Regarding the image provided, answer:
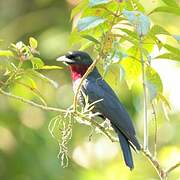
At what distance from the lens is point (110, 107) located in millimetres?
3596

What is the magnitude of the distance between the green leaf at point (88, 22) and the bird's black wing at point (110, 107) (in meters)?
0.98

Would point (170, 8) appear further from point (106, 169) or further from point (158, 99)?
point (106, 169)

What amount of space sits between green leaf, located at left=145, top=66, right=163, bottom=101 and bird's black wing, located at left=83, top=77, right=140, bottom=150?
0.67 m

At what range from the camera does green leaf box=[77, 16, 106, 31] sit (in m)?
2.28

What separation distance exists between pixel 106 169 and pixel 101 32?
122 inches

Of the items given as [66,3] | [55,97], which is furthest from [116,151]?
[66,3]

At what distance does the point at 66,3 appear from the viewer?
6953mm

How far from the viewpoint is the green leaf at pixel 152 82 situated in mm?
2533

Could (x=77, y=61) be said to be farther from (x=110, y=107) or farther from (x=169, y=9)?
(x=169, y=9)

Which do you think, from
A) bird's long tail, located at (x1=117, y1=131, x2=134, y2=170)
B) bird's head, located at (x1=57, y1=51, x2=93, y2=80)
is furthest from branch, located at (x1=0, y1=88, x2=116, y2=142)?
bird's head, located at (x1=57, y1=51, x2=93, y2=80)

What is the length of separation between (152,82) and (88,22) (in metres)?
0.38

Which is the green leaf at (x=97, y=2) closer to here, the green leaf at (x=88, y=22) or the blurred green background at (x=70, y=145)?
the green leaf at (x=88, y=22)

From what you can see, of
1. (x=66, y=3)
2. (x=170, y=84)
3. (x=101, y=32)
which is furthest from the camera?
(x=66, y=3)

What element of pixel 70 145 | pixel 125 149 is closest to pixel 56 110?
pixel 125 149
